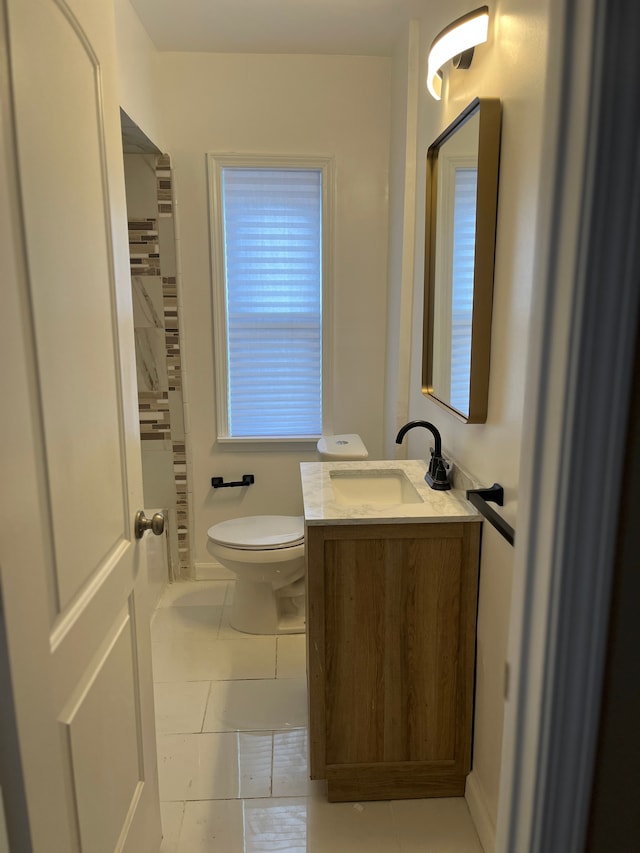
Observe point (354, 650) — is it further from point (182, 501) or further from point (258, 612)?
point (182, 501)

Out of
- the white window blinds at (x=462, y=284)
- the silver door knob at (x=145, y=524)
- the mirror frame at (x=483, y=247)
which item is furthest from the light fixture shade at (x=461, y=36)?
→ the silver door knob at (x=145, y=524)

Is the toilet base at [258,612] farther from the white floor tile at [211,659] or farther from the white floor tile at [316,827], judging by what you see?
the white floor tile at [316,827]

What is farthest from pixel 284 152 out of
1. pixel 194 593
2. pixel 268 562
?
pixel 194 593

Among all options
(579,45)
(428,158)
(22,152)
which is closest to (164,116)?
(428,158)

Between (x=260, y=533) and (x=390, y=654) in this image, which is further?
(x=260, y=533)

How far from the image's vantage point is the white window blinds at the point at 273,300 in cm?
289

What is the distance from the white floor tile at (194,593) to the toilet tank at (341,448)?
0.94 m

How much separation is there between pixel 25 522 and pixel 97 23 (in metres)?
1.00

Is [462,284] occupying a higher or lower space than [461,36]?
lower

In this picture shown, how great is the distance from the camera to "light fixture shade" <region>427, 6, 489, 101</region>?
151 centimetres

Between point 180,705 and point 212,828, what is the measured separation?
575 millimetres

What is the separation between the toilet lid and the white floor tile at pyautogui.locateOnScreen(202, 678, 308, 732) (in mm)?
534

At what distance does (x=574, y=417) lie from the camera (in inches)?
24.1

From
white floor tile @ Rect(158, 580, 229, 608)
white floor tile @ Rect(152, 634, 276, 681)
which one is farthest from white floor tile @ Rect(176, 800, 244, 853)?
white floor tile @ Rect(158, 580, 229, 608)
